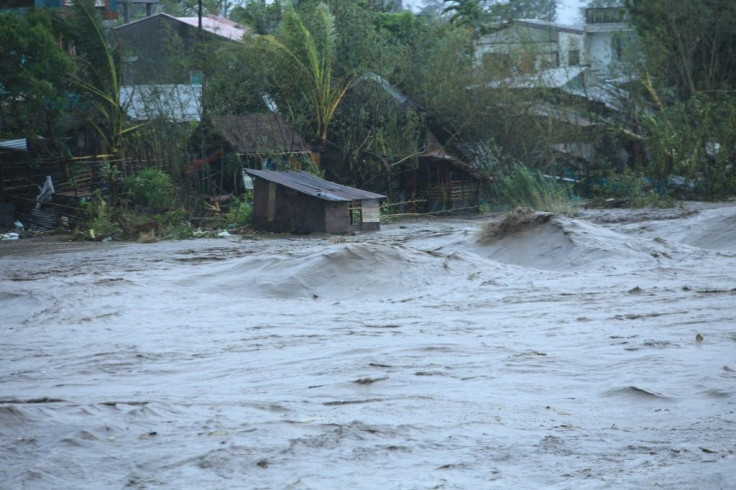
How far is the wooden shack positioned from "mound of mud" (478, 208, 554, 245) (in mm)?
3552

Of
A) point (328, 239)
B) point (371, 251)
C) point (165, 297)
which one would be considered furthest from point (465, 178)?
point (165, 297)

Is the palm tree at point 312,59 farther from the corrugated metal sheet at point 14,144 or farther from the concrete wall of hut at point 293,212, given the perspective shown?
the corrugated metal sheet at point 14,144

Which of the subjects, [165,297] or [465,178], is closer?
[165,297]

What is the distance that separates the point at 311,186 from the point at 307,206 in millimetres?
539

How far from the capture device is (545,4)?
69.7 metres

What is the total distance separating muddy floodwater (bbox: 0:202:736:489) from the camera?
4379mm

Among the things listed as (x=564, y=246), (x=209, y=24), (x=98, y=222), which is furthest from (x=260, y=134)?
(x=209, y=24)

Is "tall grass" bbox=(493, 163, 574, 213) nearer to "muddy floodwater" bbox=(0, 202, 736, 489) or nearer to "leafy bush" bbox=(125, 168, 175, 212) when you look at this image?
"muddy floodwater" bbox=(0, 202, 736, 489)

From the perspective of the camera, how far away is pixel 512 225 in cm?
1308

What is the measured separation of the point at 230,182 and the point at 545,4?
54770mm

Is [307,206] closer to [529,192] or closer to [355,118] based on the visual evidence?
[355,118]

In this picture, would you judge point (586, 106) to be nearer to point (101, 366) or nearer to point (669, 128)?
point (669, 128)

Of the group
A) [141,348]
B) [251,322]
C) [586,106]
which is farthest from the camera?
[586,106]

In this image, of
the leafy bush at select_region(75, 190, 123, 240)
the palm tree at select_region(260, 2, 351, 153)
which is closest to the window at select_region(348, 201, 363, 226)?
the leafy bush at select_region(75, 190, 123, 240)
